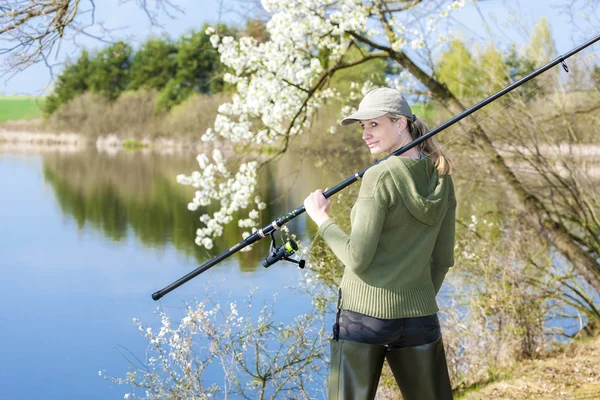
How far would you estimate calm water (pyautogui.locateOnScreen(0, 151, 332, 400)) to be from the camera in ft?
28.7

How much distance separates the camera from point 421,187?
2.37 metres

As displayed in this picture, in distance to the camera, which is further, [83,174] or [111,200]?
[83,174]

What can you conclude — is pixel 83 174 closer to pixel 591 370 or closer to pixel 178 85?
pixel 178 85

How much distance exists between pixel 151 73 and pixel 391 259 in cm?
4711

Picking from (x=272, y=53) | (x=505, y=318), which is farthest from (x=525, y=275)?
(x=272, y=53)

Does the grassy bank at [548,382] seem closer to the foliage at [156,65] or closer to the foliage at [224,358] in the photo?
the foliage at [224,358]

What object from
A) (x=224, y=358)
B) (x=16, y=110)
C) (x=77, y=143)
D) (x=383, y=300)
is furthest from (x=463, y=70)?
(x=16, y=110)

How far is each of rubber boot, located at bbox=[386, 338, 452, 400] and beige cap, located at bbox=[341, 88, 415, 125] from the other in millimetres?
762

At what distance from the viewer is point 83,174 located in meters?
27.0

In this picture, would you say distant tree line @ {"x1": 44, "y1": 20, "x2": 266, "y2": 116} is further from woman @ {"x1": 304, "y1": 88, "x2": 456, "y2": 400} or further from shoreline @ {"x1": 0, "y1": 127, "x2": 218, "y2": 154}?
woman @ {"x1": 304, "y1": 88, "x2": 456, "y2": 400}

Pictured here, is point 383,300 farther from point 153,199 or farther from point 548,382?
point 153,199

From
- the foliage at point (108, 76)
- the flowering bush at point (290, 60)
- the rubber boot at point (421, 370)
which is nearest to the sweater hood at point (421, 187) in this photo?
the rubber boot at point (421, 370)

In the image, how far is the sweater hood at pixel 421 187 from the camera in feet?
7.57

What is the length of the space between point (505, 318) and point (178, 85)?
4092 cm
